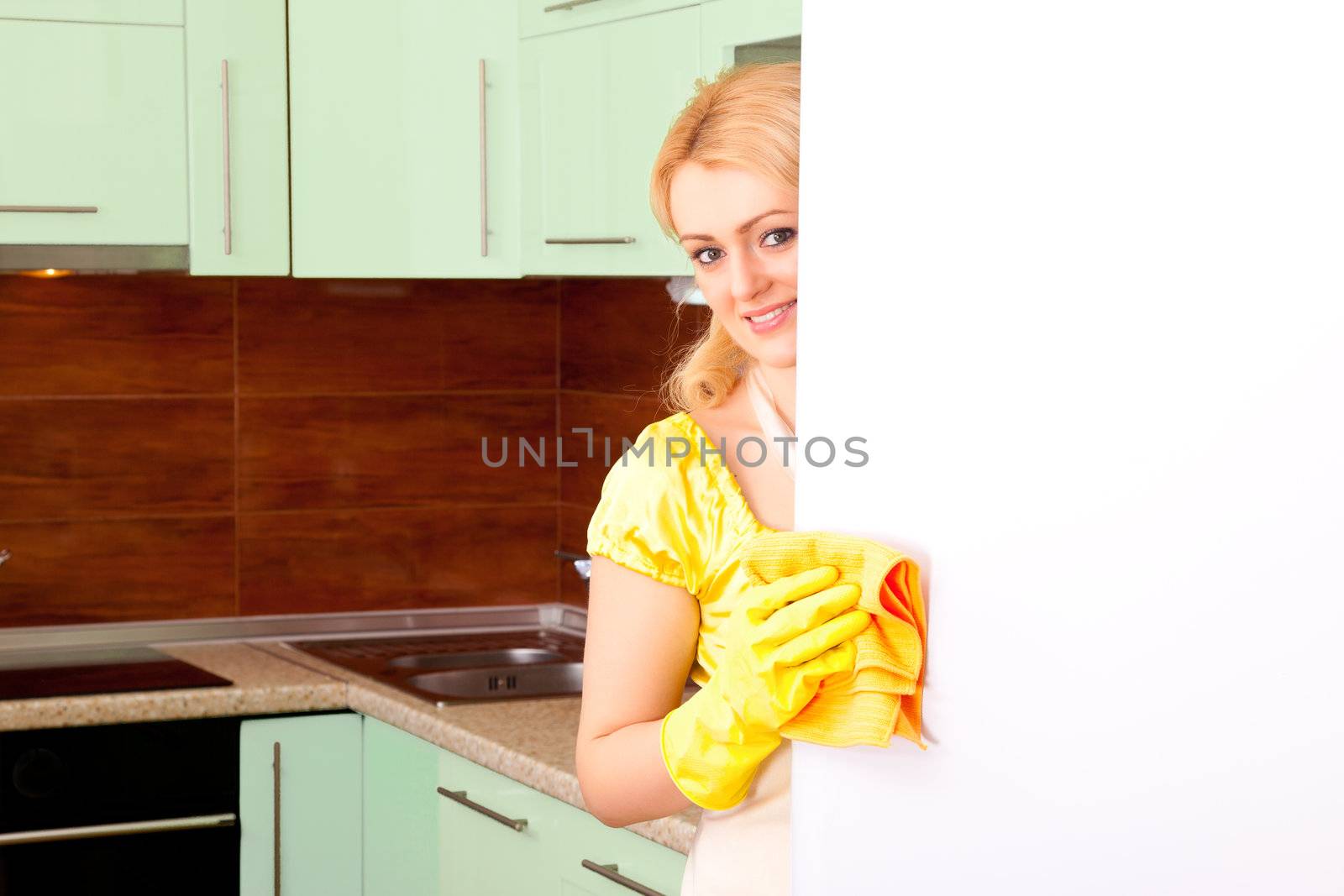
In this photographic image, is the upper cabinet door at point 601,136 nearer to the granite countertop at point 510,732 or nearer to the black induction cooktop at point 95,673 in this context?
the granite countertop at point 510,732

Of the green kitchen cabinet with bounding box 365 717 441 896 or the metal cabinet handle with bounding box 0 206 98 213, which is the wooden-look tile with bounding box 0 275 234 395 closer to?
the metal cabinet handle with bounding box 0 206 98 213

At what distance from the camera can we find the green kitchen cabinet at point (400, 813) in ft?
7.27

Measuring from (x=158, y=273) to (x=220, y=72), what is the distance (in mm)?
463

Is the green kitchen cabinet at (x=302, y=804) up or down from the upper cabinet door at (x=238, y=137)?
down

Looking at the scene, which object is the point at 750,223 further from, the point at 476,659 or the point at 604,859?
the point at 476,659

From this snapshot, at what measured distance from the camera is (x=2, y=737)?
2.20 m

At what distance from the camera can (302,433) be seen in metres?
2.88

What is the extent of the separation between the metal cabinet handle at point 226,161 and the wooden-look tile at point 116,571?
0.62 meters

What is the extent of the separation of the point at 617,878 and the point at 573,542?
127cm

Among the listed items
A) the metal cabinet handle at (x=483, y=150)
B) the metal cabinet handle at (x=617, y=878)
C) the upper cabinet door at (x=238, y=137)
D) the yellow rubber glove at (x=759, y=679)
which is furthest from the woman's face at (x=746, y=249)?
the upper cabinet door at (x=238, y=137)

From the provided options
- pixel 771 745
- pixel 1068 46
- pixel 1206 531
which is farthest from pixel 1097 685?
pixel 771 745

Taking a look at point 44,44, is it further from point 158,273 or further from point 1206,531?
point 1206,531

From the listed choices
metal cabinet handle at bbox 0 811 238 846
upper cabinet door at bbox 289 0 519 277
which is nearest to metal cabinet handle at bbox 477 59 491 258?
upper cabinet door at bbox 289 0 519 277

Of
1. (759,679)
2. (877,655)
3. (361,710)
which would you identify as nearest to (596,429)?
(361,710)
